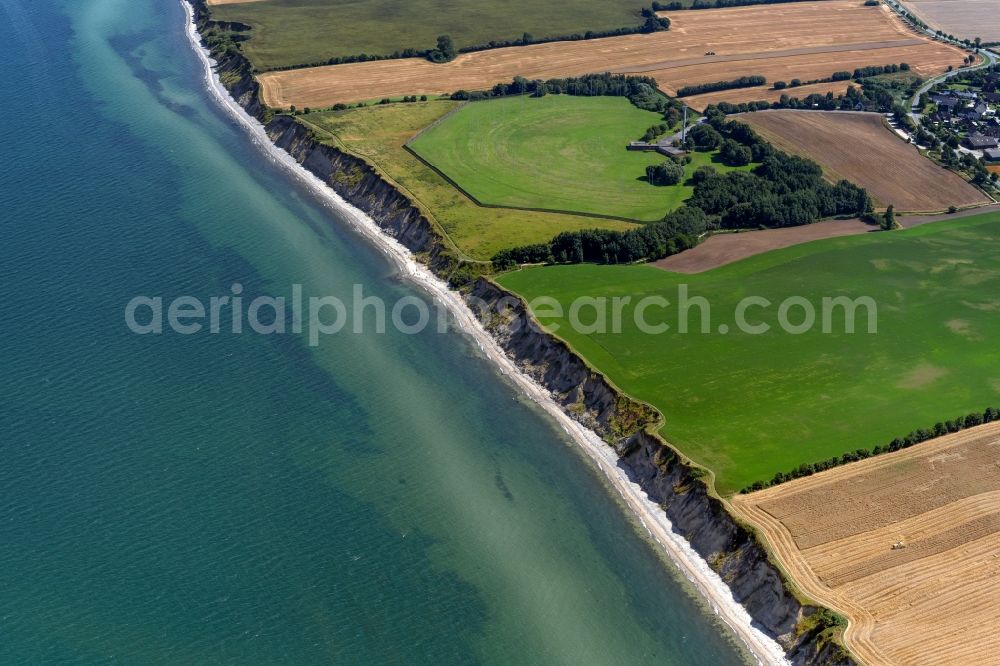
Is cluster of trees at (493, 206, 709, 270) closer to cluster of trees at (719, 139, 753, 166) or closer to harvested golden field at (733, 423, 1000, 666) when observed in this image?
cluster of trees at (719, 139, 753, 166)

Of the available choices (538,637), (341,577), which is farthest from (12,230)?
(538,637)

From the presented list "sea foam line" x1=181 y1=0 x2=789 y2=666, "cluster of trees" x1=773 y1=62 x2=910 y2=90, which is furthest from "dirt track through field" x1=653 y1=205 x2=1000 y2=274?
"cluster of trees" x1=773 y1=62 x2=910 y2=90

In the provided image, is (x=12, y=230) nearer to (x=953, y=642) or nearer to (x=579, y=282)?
(x=579, y=282)

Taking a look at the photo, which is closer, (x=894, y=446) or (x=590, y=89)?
(x=894, y=446)

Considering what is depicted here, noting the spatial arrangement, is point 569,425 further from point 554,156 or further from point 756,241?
point 554,156

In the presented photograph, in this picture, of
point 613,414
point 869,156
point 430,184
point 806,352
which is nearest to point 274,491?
point 613,414

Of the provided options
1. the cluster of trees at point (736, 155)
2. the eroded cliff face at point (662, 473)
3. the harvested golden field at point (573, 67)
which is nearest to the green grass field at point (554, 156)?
the cluster of trees at point (736, 155)

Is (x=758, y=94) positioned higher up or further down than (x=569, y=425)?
higher up
